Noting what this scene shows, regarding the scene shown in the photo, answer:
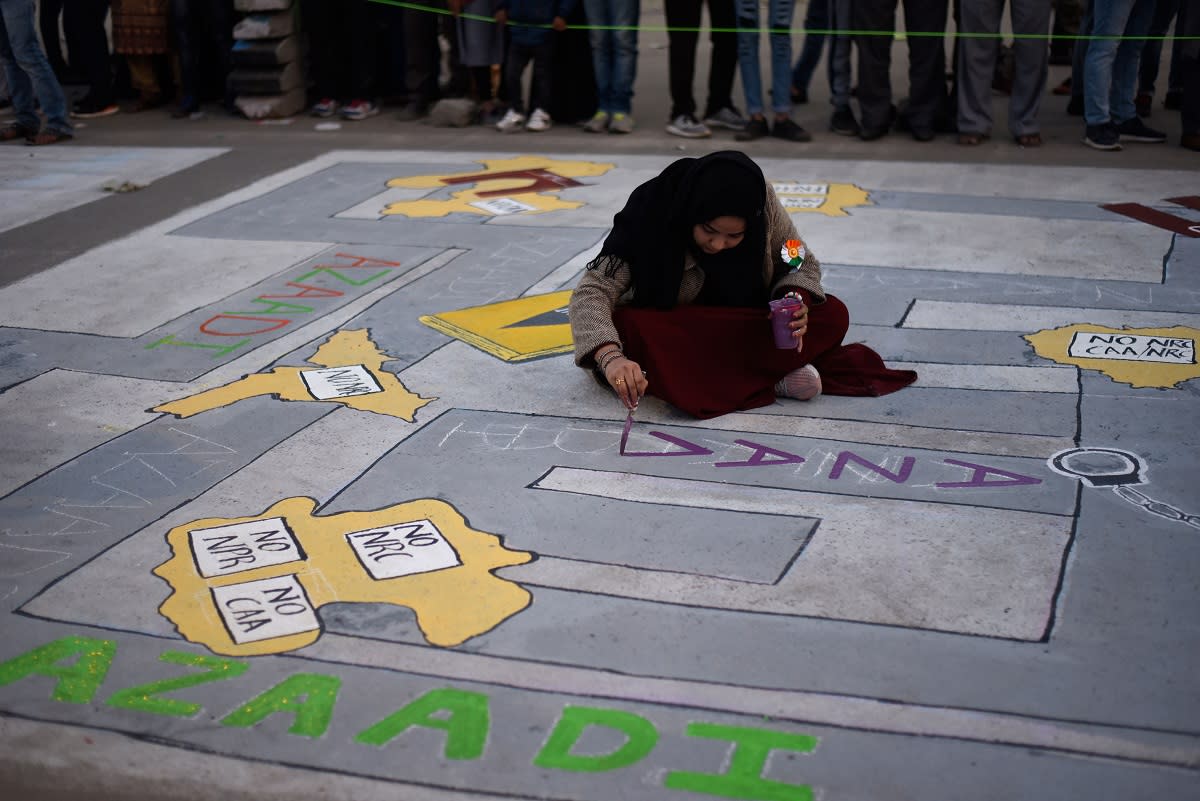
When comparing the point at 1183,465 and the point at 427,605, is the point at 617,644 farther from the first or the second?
the point at 1183,465

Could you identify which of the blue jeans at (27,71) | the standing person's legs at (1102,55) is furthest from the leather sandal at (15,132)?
the standing person's legs at (1102,55)

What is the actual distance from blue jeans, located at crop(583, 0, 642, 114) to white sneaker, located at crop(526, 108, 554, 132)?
384 millimetres

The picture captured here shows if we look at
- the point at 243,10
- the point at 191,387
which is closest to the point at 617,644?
the point at 191,387

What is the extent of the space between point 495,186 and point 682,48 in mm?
1909

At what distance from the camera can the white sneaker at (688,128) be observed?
26.9 feet

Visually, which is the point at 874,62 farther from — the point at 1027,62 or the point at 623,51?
the point at 623,51

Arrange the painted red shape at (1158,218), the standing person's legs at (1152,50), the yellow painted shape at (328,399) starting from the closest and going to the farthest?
the yellow painted shape at (328,399)
the painted red shape at (1158,218)
the standing person's legs at (1152,50)

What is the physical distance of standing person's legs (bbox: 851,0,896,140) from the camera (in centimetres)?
770

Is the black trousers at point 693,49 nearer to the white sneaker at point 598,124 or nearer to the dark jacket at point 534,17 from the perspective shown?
the white sneaker at point 598,124

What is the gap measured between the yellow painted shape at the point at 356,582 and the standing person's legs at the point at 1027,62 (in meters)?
5.37

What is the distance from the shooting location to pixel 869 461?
3.74 meters

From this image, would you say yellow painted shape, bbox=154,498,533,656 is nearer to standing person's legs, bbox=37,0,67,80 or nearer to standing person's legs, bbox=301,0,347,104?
standing person's legs, bbox=301,0,347,104

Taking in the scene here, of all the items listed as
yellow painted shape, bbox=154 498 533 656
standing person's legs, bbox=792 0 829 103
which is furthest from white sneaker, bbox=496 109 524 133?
yellow painted shape, bbox=154 498 533 656

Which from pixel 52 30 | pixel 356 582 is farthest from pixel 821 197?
pixel 52 30
